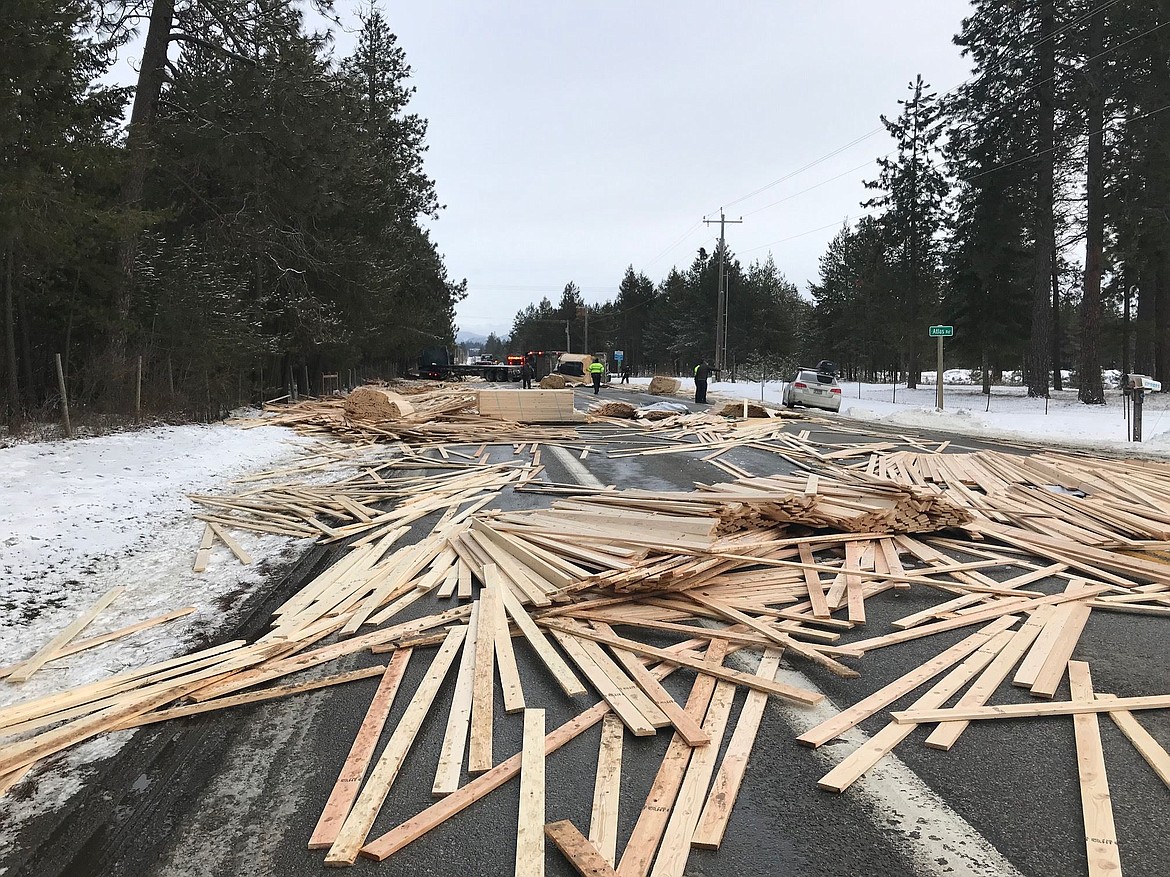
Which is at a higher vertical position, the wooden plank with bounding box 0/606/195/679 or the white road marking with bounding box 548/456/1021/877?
the wooden plank with bounding box 0/606/195/679

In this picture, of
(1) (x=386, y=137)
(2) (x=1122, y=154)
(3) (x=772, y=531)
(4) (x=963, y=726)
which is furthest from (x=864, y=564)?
(1) (x=386, y=137)

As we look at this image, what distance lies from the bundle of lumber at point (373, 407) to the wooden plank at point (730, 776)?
16524mm

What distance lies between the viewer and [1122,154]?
27328mm

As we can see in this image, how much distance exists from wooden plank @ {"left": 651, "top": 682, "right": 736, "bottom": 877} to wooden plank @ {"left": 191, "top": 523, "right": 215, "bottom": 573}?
4.75 meters

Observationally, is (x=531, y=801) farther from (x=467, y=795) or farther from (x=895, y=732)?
(x=895, y=732)

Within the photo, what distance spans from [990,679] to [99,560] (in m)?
6.95

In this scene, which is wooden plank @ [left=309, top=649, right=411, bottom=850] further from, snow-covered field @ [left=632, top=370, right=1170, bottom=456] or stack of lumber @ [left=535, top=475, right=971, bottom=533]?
snow-covered field @ [left=632, top=370, right=1170, bottom=456]

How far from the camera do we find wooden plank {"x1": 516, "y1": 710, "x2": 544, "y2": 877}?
7.89 ft

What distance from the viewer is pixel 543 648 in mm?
4180

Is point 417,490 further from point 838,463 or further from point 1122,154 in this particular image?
point 1122,154

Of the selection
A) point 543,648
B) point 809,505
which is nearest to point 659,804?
point 543,648

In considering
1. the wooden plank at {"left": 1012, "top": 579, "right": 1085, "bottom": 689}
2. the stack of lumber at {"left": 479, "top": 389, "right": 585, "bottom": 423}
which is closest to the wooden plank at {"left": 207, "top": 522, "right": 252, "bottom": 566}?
the wooden plank at {"left": 1012, "top": 579, "right": 1085, "bottom": 689}

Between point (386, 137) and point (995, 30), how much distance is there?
2897 cm

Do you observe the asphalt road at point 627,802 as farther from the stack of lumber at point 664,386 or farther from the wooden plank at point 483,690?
the stack of lumber at point 664,386
